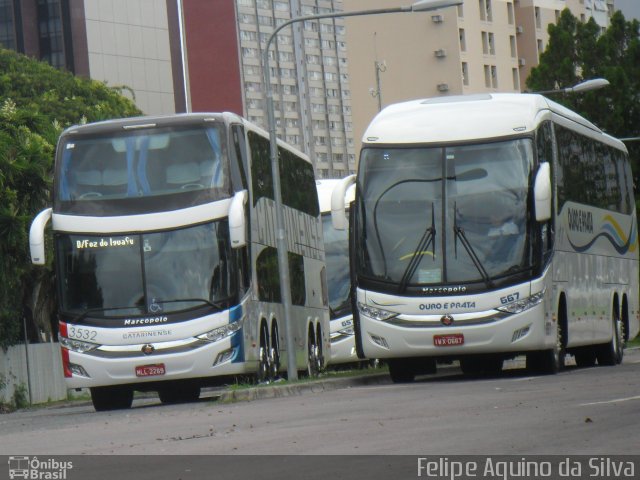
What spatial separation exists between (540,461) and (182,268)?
48.3 ft

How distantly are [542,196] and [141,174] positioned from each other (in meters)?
5.88

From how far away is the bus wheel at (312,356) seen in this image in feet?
106

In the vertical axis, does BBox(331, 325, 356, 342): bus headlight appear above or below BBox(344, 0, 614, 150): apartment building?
below

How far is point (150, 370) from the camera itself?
2462 cm

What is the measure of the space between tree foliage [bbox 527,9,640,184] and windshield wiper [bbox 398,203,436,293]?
3907cm

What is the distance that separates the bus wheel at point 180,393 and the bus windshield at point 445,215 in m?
4.57

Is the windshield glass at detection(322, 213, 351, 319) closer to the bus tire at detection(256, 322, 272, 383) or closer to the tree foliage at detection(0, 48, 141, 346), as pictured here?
the tree foliage at detection(0, 48, 141, 346)

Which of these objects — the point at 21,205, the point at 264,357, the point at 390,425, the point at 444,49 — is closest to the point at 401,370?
the point at 264,357

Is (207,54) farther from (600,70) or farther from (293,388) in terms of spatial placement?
(293,388)

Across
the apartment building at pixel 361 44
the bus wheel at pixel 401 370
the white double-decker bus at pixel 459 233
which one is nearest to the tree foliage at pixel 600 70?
the bus wheel at pixel 401 370

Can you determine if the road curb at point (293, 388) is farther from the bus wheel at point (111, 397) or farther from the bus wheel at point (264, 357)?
the bus wheel at point (111, 397)

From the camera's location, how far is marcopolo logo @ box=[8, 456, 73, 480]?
11828 millimetres

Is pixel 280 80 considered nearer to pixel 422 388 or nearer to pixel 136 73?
pixel 136 73

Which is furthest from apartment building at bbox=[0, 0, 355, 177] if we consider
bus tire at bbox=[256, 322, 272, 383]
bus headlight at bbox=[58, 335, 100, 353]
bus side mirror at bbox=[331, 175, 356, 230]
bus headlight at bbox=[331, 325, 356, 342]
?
bus side mirror at bbox=[331, 175, 356, 230]
